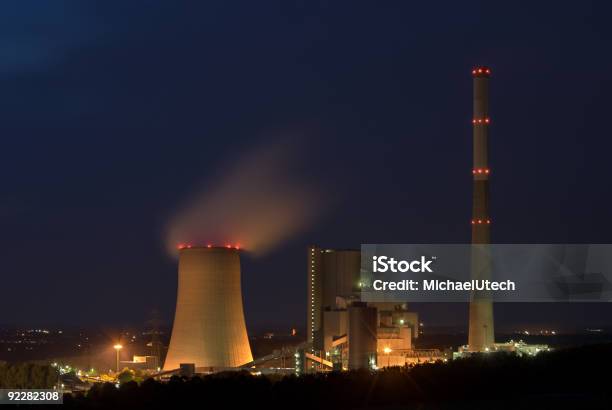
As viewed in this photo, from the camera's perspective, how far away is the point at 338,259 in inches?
1902

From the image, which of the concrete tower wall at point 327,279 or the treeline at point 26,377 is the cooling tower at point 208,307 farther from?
the concrete tower wall at point 327,279

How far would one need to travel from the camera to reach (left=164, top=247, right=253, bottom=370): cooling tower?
40594 mm

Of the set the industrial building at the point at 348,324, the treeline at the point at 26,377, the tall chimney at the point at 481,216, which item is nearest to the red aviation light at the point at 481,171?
the tall chimney at the point at 481,216

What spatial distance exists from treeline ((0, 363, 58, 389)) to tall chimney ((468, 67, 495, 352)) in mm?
16122

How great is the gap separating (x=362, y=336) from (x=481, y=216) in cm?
700

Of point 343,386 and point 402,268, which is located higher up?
point 402,268

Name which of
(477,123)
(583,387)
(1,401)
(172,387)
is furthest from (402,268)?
(1,401)

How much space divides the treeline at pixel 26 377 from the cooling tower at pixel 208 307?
4599 mm

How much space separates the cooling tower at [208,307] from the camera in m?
40.6

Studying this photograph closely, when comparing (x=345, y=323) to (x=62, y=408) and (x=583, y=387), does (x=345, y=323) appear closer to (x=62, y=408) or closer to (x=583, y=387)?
(x=583, y=387)

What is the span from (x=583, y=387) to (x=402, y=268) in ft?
44.3

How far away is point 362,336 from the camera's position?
41.5 m

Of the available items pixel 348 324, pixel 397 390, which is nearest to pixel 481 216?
pixel 348 324

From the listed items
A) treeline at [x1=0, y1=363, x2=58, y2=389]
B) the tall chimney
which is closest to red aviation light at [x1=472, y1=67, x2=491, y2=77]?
the tall chimney
